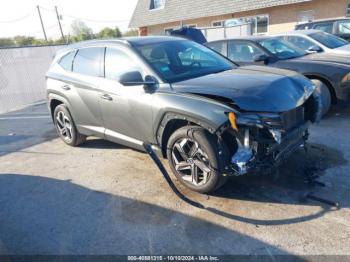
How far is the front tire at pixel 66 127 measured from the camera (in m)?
5.28

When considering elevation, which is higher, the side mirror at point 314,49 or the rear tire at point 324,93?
the side mirror at point 314,49

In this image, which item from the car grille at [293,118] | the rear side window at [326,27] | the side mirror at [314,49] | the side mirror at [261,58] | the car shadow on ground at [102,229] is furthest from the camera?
the rear side window at [326,27]

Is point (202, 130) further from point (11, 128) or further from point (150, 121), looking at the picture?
point (11, 128)

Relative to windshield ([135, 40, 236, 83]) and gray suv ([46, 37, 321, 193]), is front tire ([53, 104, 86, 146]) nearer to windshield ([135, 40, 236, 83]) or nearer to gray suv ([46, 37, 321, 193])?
gray suv ([46, 37, 321, 193])

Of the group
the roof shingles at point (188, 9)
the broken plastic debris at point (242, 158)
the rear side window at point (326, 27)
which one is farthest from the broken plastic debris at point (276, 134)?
the roof shingles at point (188, 9)

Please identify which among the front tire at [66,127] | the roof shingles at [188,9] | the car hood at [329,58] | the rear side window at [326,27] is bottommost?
the front tire at [66,127]

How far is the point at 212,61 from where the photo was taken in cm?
443

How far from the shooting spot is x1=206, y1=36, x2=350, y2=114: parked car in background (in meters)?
5.68

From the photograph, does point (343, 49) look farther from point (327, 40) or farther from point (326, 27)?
point (326, 27)

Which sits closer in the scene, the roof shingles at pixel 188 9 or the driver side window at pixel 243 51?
the driver side window at pixel 243 51

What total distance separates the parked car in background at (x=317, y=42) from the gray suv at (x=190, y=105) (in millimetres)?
4008

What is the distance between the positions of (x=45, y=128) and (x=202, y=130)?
520 centimetres

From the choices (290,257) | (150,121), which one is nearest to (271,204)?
(290,257)

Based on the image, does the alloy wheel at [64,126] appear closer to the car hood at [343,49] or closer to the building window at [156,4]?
the car hood at [343,49]
